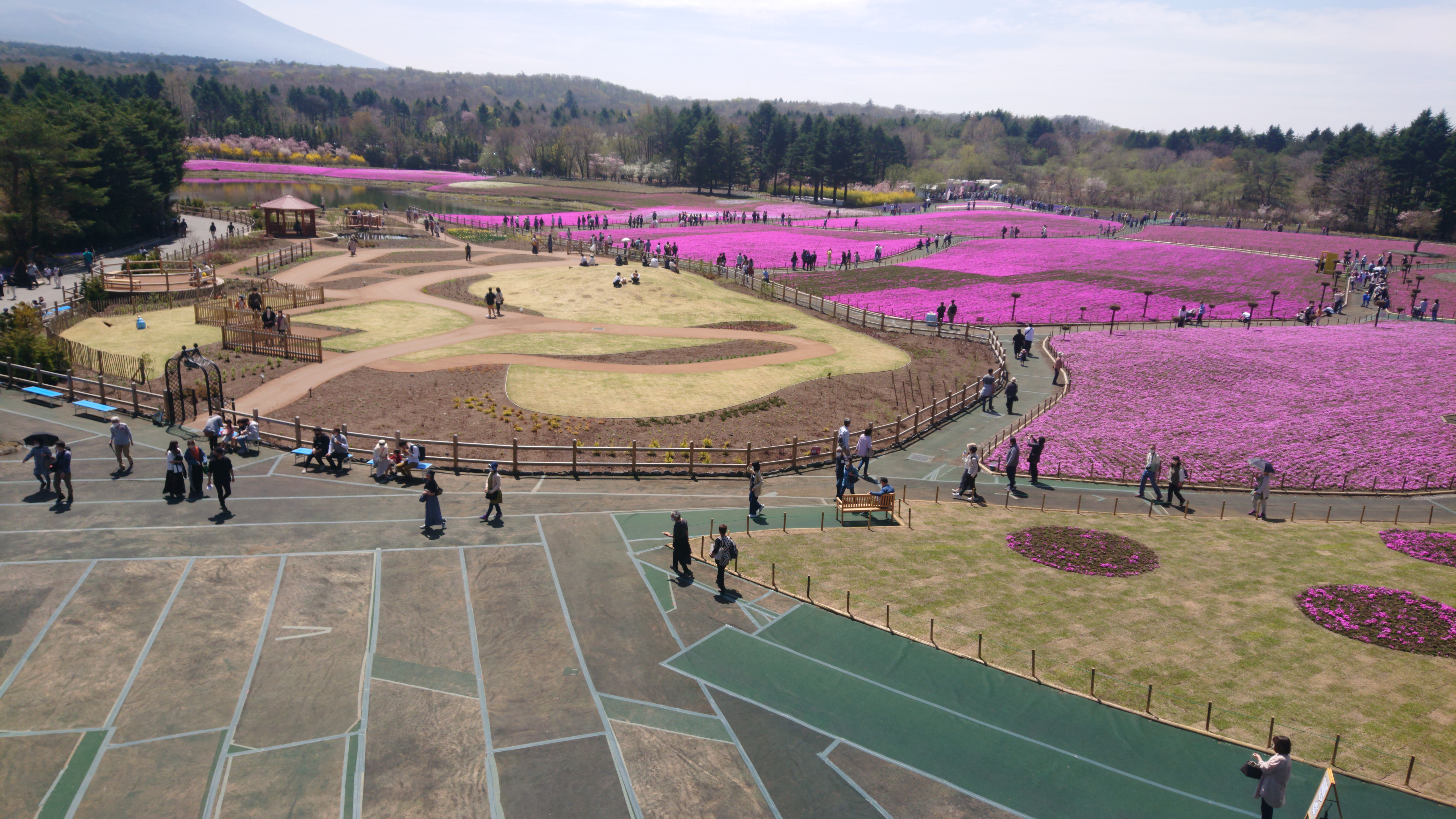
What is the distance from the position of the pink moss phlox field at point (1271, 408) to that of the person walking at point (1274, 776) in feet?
56.8

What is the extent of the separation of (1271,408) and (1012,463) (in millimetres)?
13596

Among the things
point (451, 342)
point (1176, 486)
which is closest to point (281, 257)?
point (451, 342)

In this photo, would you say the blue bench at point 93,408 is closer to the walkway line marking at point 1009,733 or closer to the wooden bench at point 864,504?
the walkway line marking at point 1009,733

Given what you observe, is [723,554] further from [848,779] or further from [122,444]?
[122,444]

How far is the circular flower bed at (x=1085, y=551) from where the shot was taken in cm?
2080

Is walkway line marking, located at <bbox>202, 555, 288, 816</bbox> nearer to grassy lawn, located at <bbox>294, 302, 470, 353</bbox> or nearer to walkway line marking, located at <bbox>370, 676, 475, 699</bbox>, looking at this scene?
walkway line marking, located at <bbox>370, 676, 475, 699</bbox>

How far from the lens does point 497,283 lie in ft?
186

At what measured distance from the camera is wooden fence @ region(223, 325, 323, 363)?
37.4 m

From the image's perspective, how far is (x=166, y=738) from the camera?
13930 mm

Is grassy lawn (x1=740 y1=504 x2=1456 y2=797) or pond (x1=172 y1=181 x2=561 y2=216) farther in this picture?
pond (x1=172 y1=181 x2=561 y2=216)

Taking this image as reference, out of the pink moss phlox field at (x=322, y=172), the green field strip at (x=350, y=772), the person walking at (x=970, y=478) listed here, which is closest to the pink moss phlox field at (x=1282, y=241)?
the person walking at (x=970, y=478)

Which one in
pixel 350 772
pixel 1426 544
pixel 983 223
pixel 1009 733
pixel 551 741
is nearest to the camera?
pixel 350 772

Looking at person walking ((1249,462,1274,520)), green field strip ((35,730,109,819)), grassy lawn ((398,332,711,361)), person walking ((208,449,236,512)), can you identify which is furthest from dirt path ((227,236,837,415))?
person walking ((1249,462,1274,520))

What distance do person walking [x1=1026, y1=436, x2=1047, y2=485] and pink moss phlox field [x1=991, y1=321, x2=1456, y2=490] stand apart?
23.4 inches
